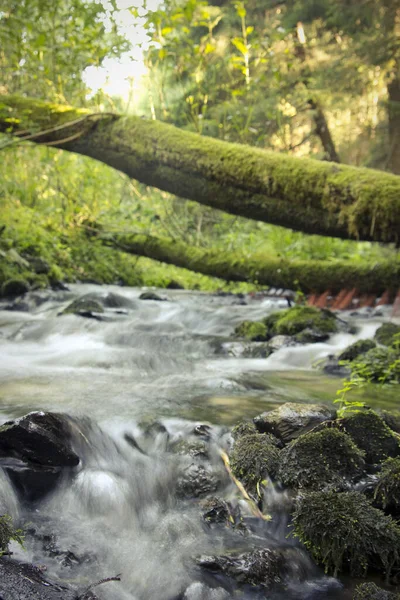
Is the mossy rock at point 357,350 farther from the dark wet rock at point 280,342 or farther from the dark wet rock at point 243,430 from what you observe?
the dark wet rock at point 243,430

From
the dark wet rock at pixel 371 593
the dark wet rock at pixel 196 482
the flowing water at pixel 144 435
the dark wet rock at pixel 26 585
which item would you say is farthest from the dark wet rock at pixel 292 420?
the dark wet rock at pixel 26 585

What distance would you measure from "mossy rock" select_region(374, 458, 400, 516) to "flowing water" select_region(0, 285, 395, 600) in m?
0.45

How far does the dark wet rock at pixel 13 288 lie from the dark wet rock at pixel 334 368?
6.12 meters

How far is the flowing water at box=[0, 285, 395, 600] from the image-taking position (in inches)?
81.7

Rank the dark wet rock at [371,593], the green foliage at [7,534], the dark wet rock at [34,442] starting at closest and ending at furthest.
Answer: the dark wet rock at [371,593] < the green foliage at [7,534] < the dark wet rock at [34,442]

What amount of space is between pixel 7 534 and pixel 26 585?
363 mm

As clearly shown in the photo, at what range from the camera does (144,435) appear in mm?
3199

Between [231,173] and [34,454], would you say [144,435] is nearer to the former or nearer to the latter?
[34,454]

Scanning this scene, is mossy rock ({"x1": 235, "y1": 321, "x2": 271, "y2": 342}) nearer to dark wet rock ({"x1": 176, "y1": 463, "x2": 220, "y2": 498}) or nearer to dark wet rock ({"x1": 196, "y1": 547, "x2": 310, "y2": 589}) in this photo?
dark wet rock ({"x1": 176, "y1": 463, "x2": 220, "y2": 498})

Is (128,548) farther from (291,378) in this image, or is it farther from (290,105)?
(290,105)

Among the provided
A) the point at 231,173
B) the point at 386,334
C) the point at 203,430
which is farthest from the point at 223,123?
the point at 203,430

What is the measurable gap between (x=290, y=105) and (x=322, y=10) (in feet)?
6.34

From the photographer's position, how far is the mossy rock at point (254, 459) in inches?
103

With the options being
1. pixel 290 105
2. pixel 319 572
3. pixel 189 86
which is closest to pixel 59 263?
pixel 189 86
